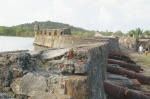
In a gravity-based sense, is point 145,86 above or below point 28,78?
below

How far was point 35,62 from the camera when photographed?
3600mm

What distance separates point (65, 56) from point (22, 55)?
569mm

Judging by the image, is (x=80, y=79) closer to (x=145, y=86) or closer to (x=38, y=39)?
(x=145, y=86)

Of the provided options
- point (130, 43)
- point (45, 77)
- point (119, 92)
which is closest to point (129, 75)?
point (119, 92)

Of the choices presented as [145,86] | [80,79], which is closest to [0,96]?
[80,79]

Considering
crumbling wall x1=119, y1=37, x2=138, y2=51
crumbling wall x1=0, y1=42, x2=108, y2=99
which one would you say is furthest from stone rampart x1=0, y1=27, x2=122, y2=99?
crumbling wall x1=119, y1=37, x2=138, y2=51

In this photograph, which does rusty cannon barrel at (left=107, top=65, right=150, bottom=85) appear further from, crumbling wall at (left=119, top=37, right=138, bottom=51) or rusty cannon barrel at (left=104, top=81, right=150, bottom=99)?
crumbling wall at (left=119, top=37, right=138, bottom=51)

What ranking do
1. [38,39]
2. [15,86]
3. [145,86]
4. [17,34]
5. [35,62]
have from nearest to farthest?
1. [15,86]
2. [35,62]
3. [145,86]
4. [38,39]
5. [17,34]

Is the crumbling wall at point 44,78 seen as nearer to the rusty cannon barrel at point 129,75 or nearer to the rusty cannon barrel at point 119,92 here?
the rusty cannon barrel at point 119,92

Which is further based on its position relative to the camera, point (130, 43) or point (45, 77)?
point (130, 43)

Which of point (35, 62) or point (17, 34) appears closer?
point (35, 62)

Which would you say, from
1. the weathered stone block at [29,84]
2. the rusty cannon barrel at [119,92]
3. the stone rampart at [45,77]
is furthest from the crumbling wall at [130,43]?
the weathered stone block at [29,84]

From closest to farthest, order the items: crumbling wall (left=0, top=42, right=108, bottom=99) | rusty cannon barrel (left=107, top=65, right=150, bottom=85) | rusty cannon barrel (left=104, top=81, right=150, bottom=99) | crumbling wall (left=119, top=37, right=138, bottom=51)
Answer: crumbling wall (left=0, top=42, right=108, bottom=99)
rusty cannon barrel (left=104, top=81, right=150, bottom=99)
rusty cannon barrel (left=107, top=65, right=150, bottom=85)
crumbling wall (left=119, top=37, right=138, bottom=51)

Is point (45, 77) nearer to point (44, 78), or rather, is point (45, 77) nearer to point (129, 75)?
point (44, 78)
